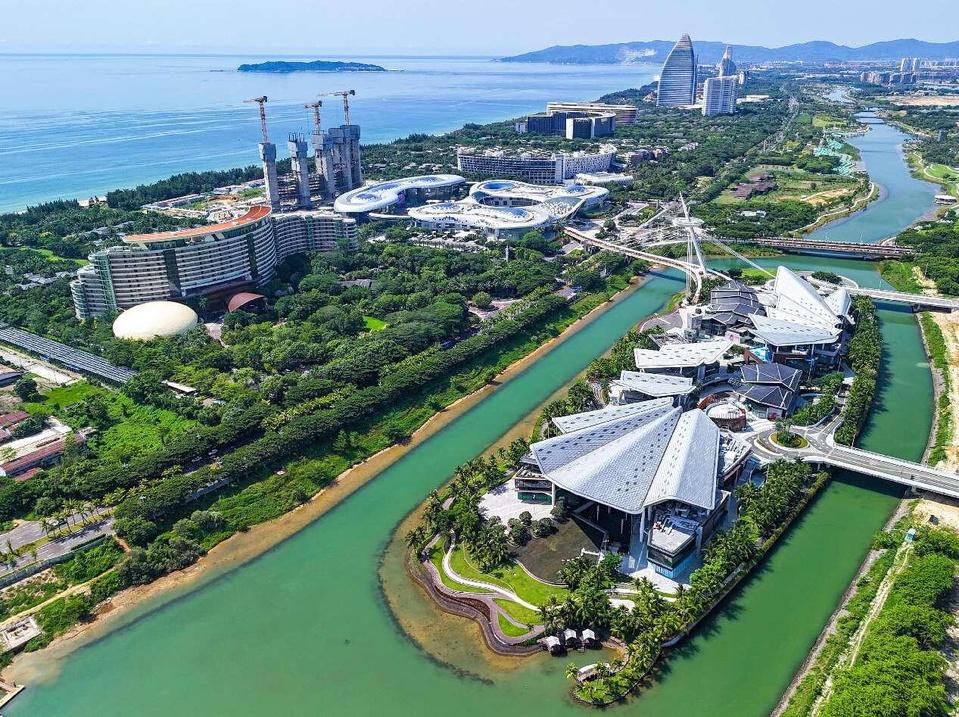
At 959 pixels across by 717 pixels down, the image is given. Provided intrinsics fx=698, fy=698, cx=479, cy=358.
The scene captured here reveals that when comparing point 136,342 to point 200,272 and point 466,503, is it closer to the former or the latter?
point 200,272

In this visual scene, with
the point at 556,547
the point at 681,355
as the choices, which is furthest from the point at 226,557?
the point at 681,355

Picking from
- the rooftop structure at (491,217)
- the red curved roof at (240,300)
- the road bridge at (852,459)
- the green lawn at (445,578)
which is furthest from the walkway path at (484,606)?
the rooftop structure at (491,217)

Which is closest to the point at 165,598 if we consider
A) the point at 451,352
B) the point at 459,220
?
the point at 451,352

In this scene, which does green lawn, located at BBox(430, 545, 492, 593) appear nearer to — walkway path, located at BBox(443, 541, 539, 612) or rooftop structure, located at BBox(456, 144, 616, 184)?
walkway path, located at BBox(443, 541, 539, 612)

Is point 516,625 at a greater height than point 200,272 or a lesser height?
lesser

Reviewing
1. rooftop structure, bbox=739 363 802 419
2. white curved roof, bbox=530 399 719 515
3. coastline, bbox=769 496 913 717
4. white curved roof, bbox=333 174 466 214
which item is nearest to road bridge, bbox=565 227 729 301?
rooftop structure, bbox=739 363 802 419

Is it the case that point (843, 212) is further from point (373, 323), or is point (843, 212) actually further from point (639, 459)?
Result: point (639, 459)
